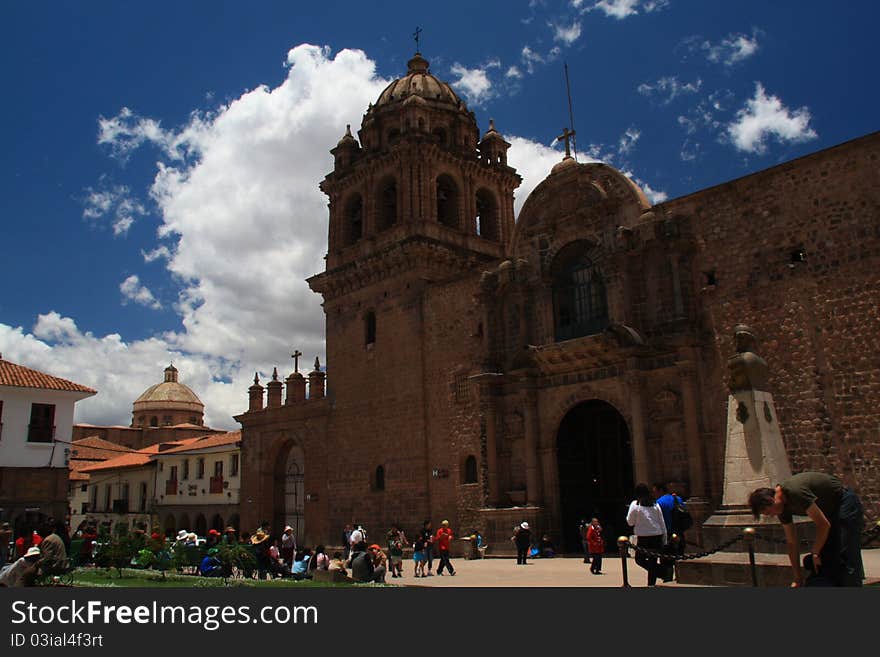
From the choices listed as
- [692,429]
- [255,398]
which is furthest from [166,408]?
[692,429]

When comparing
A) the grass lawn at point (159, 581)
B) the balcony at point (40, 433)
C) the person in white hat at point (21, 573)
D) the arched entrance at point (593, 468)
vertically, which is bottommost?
the grass lawn at point (159, 581)

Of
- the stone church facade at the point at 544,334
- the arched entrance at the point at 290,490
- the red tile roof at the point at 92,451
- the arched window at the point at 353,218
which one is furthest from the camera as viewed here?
the red tile roof at the point at 92,451

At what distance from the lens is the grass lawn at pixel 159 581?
471 inches

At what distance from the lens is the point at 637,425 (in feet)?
58.5

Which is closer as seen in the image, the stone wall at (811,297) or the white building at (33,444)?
the stone wall at (811,297)

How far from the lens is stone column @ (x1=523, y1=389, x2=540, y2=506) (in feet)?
64.7

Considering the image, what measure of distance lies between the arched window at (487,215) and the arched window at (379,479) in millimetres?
9663

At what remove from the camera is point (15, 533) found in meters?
24.8

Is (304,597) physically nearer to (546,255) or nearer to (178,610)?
(178,610)

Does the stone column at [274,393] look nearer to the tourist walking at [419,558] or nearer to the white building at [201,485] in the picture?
the white building at [201,485]

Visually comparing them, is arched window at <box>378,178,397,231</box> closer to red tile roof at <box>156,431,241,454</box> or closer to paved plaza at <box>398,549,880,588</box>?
paved plaza at <box>398,549,880,588</box>

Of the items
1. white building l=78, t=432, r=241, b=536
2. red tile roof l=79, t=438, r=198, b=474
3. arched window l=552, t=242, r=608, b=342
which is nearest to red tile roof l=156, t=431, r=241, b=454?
white building l=78, t=432, r=241, b=536

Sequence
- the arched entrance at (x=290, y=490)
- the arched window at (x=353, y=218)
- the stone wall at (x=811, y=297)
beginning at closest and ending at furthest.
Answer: the stone wall at (x=811, y=297), the arched window at (x=353, y=218), the arched entrance at (x=290, y=490)

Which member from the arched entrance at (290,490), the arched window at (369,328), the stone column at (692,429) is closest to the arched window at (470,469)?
the arched window at (369,328)
